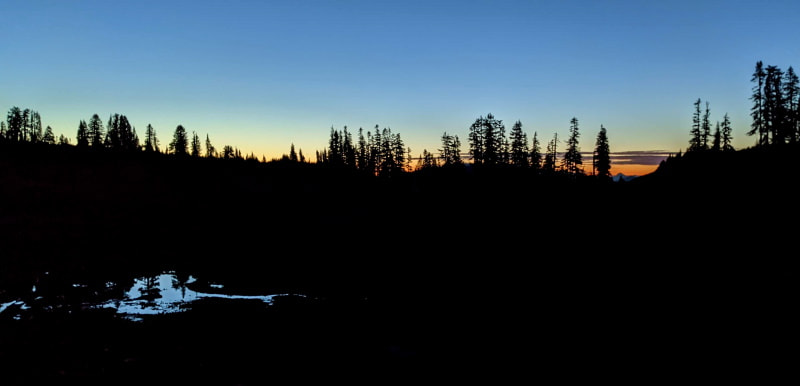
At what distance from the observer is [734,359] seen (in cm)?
1331

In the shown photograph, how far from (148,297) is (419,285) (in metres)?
14.0

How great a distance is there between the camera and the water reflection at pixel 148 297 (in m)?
17.9

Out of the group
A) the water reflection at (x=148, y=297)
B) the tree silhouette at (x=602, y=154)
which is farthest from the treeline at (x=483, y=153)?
the water reflection at (x=148, y=297)

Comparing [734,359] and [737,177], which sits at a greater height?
[737,177]

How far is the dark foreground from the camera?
1266 cm

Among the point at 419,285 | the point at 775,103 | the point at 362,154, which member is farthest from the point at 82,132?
the point at 775,103

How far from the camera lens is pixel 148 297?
66.9 feet

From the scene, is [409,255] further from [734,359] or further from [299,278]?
[734,359]

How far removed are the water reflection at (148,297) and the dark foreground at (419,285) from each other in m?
0.46

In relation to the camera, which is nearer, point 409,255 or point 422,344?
point 422,344

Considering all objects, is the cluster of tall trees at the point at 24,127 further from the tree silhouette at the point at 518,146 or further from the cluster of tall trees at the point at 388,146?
the tree silhouette at the point at 518,146

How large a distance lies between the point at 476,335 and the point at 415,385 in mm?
5031

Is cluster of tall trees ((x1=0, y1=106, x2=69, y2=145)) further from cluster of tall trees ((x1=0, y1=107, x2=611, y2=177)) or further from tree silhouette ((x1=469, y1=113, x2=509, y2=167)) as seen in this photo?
tree silhouette ((x1=469, y1=113, x2=509, y2=167))

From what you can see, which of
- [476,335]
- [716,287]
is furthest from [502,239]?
[476,335]
